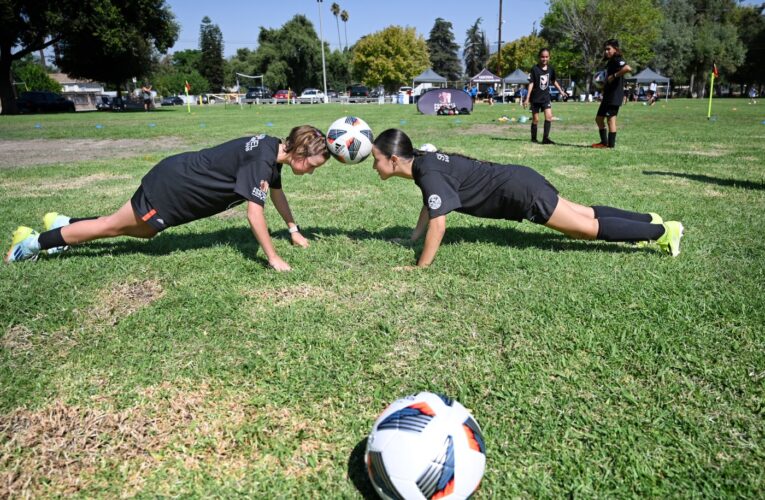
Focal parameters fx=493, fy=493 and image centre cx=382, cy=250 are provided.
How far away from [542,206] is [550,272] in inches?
23.1

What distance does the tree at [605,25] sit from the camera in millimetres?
53750

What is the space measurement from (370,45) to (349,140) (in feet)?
248

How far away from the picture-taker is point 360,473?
86.8 inches

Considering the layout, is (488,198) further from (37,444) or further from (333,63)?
(333,63)

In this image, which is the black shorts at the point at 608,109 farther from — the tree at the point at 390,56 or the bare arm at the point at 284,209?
the tree at the point at 390,56

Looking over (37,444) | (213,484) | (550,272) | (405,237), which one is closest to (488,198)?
(550,272)

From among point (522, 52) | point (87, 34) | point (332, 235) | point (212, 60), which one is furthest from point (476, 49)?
point (332, 235)

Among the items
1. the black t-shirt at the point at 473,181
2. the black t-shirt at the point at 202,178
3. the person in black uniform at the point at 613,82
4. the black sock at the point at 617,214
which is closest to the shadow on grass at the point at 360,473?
the black t-shirt at the point at 473,181

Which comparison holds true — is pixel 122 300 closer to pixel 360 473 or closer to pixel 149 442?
pixel 149 442

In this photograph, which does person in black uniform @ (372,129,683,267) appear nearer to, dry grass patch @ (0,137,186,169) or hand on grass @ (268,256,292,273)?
hand on grass @ (268,256,292,273)

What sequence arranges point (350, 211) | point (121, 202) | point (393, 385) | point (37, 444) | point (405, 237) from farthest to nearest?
point (121, 202) → point (350, 211) → point (405, 237) → point (393, 385) → point (37, 444)

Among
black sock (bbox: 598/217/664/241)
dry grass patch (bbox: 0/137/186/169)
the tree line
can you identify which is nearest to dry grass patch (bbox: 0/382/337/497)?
black sock (bbox: 598/217/664/241)

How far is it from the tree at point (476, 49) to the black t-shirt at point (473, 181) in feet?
407

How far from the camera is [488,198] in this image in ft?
14.4
